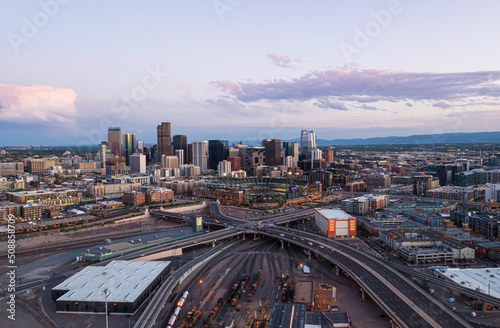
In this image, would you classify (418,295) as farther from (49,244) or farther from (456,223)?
(49,244)

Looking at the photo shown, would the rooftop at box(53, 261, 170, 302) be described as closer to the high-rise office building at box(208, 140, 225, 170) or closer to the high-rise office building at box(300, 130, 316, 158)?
the high-rise office building at box(208, 140, 225, 170)

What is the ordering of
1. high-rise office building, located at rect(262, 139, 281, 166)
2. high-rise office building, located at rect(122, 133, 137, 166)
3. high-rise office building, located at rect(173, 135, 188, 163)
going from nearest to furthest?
high-rise office building, located at rect(262, 139, 281, 166) → high-rise office building, located at rect(122, 133, 137, 166) → high-rise office building, located at rect(173, 135, 188, 163)

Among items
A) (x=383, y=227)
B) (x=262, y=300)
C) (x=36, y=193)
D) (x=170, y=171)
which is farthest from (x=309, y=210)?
(x=170, y=171)

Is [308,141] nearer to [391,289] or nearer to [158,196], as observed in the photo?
[158,196]

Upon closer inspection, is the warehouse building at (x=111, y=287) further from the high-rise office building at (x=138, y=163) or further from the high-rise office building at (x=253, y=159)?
the high-rise office building at (x=138, y=163)

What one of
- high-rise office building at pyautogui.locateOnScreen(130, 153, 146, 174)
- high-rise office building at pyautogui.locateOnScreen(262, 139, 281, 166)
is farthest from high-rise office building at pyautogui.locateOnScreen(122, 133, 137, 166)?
high-rise office building at pyautogui.locateOnScreen(262, 139, 281, 166)

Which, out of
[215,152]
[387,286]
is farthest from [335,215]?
[215,152]
